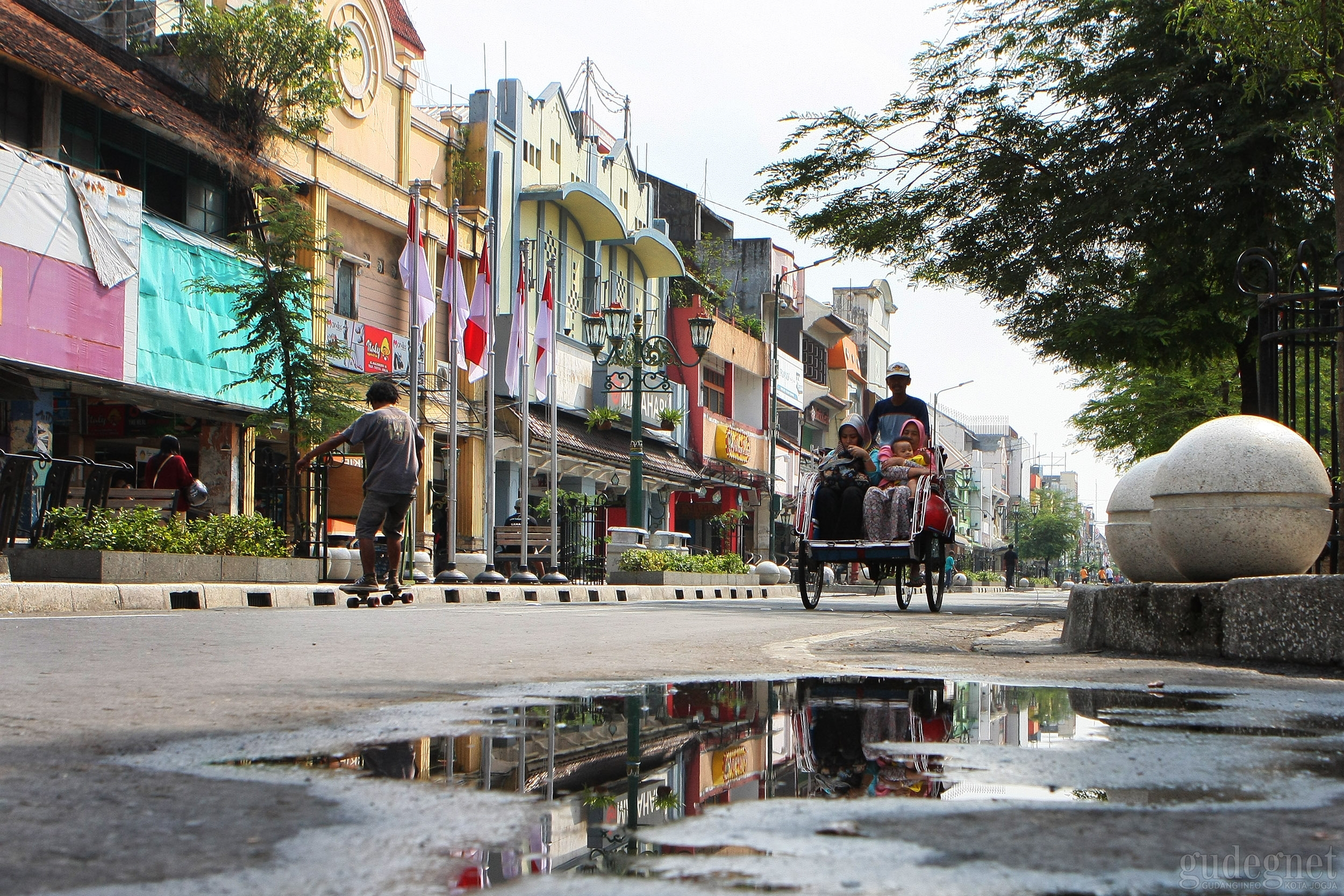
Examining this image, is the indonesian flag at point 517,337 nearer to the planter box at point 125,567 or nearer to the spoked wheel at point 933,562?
the planter box at point 125,567

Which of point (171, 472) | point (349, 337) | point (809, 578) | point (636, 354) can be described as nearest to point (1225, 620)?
A: point (809, 578)

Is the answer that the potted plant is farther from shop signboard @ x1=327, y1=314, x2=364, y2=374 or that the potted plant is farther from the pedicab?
the pedicab

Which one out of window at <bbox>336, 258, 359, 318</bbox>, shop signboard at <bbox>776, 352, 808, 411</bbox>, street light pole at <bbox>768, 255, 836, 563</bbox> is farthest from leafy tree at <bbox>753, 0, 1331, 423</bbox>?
shop signboard at <bbox>776, 352, 808, 411</bbox>

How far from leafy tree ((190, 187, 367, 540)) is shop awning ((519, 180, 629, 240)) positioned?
11702 mm

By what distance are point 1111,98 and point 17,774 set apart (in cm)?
1545

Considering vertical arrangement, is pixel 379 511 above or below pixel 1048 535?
below

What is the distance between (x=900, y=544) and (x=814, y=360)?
47130mm

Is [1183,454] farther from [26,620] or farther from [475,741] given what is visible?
[26,620]

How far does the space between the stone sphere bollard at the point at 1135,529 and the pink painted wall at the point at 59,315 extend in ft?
45.1

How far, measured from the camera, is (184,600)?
1148cm

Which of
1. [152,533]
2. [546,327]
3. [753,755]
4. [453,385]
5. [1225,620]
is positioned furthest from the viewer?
[546,327]

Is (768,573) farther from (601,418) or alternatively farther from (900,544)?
(900,544)

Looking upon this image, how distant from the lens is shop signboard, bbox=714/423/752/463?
41281 millimetres

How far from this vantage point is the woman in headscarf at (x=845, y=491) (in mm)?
12938
